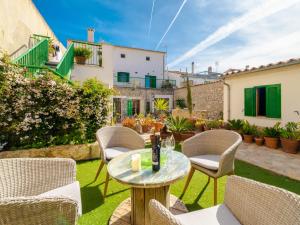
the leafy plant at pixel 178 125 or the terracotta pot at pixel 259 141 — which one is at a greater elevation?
the leafy plant at pixel 178 125

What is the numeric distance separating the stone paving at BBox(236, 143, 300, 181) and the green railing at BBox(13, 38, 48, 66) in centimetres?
673

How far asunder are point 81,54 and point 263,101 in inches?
318

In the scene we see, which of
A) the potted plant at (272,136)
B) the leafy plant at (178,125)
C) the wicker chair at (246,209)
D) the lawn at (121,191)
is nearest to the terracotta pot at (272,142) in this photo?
the potted plant at (272,136)

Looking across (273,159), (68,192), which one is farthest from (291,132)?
(68,192)

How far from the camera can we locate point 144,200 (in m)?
2.02

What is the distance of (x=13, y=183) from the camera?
183 cm

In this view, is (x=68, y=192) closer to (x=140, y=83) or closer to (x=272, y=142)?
(x=272, y=142)

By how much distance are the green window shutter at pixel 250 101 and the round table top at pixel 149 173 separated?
588 centimetres

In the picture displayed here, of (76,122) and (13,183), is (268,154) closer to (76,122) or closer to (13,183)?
(76,122)

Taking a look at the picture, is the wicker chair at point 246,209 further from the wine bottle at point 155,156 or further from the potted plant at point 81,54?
the potted plant at point 81,54

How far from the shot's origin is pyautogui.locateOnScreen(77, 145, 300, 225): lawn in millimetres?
2439

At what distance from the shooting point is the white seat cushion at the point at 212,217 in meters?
1.44

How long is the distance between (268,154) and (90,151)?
495 centimetres

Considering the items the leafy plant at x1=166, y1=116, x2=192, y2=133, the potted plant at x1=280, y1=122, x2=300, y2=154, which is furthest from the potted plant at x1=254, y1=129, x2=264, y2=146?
the leafy plant at x1=166, y1=116, x2=192, y2=133
